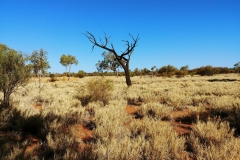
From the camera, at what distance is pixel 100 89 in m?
9.91

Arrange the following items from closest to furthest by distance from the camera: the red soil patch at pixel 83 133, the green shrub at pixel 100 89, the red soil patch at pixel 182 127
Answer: the red soil patch at pixel 83 133, the red soil patch at pixel 182 127, the green shrub at pixel 100 89

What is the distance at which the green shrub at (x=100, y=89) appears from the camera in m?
9.76

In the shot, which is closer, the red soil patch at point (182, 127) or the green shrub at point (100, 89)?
the red soil patch at point (182, 127)

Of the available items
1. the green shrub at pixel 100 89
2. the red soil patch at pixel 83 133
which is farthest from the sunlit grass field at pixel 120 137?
the green shrub at pixel 100 89

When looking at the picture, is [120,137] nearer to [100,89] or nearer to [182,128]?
[182,128]

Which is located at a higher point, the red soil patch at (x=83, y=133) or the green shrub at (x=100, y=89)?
the green shrub at (x=100, y=89)

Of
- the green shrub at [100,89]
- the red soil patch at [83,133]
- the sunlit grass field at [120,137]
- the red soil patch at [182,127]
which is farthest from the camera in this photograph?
the green shrub at [100,89]

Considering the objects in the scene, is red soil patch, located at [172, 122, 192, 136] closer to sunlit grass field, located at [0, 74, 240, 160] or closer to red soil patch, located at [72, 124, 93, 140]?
sunlit grass field, located at [0, 74, 240, 160]

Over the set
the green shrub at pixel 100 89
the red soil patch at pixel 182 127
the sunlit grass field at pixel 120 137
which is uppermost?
the green shrub at pixel 100 89

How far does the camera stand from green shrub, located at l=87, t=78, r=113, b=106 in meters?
9.76

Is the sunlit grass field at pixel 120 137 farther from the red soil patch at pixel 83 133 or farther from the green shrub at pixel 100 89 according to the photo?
the green shrub at pixel 100 89

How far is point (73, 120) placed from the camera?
19.2ft

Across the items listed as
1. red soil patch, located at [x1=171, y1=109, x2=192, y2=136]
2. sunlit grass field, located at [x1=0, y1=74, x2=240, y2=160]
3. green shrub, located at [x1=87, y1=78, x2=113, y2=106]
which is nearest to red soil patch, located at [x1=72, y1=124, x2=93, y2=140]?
sunlit grass field, located at [x1=0, y1=74, x2=240, y2=160]

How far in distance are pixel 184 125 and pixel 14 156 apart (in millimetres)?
4708
